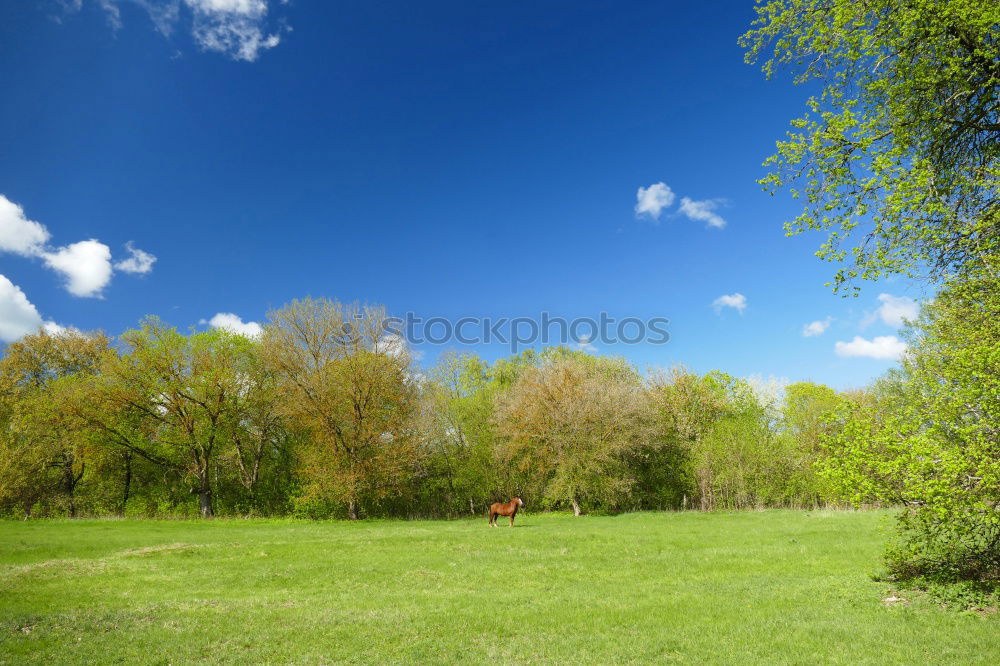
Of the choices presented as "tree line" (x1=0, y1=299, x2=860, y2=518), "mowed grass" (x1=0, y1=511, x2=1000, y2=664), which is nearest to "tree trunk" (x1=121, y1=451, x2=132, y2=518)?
"tree line" (x1=0, y1=299, x2=860, y2=518)

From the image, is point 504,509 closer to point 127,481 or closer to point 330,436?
point 330,436

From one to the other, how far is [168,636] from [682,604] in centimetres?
1073

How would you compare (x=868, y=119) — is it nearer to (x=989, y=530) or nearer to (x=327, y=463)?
(x=989, y=530)

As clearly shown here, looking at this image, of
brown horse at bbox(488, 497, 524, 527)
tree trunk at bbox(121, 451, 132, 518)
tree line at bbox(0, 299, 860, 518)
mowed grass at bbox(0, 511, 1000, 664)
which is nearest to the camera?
mowed grass at bbox(0, 511, 1000, 664)

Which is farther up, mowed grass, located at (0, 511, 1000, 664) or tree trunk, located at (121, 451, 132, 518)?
tree trunk, located at (121, 451, 132, 518)

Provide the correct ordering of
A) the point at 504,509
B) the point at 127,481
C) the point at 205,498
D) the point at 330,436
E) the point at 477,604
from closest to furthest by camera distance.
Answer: the point at 477,604 → the point at 504,509 → the point at 330,436 → the point at 205,498 → the point at 127,481

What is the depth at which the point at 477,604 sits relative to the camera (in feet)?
40.1

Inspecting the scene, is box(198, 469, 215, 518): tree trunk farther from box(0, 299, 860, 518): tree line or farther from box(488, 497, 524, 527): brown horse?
box(488, 497, 524, 527): brown horse

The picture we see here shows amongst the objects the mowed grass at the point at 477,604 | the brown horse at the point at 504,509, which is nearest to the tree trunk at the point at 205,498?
the mowed grass at the point at 477,604

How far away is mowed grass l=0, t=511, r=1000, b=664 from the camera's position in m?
9.08

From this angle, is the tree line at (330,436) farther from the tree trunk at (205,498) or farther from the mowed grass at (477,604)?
the mowed grass at (477,604)

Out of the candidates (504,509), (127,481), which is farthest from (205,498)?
(504,509)

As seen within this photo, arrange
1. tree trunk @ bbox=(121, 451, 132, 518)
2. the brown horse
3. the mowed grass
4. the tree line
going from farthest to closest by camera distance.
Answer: tree trunk @ bbox=(121, 451, 132, 518)
the tree line
the brown horse
the mowed grass

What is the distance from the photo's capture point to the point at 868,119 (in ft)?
34.5
